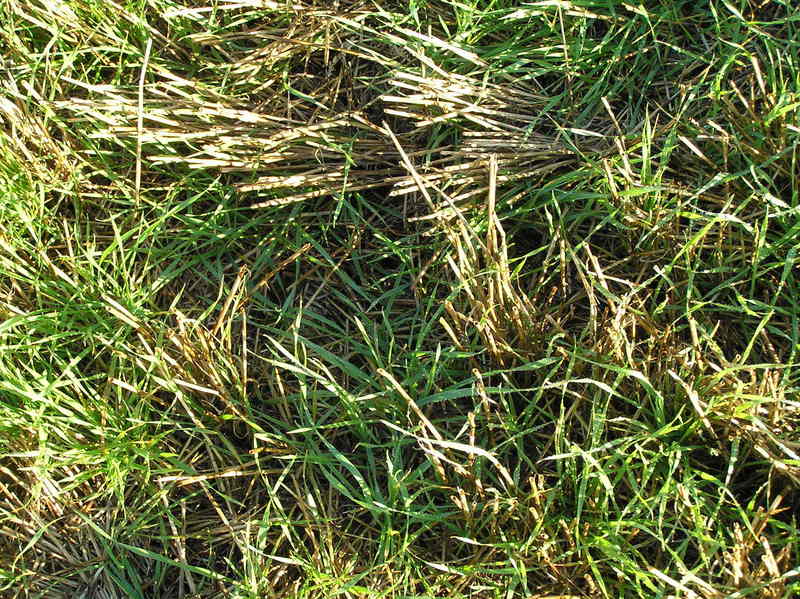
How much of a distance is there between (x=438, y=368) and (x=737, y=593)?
687 mm

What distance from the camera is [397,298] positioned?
1808 millimetres

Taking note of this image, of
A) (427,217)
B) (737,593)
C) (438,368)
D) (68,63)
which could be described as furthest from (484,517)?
(68,63)

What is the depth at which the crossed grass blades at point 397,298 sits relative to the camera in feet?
5.22

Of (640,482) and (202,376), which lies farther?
(202,376)

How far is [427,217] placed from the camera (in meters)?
1.66

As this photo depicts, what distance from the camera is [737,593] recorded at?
4.74ft

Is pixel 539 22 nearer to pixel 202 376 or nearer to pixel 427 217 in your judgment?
pixel 427 217

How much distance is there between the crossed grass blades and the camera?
159 centimetres

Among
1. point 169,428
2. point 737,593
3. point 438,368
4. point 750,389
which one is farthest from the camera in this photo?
point 169,428

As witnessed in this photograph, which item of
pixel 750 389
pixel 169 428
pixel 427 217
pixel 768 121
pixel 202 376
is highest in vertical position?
pixel 768 121

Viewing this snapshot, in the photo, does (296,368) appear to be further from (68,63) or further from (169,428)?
(68,63)

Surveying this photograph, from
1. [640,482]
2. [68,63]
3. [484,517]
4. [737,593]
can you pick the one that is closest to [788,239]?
[640,482]

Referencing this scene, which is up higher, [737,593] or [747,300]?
[747,300]

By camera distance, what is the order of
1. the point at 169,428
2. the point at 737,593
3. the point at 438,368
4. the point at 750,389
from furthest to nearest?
the point at 169,428 → the point at 438,368 → the point at 750,389 → the point at 737,593
